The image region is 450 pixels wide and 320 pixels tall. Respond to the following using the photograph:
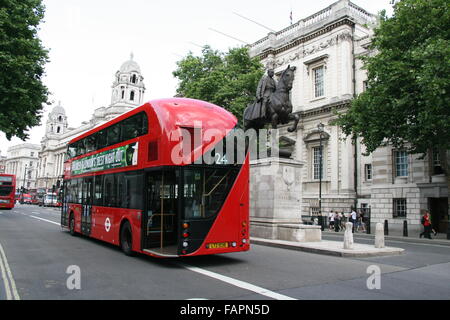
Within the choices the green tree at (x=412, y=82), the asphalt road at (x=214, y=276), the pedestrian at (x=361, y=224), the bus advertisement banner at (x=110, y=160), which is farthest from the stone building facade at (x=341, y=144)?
the bus advertisement banner at (x=110, y=160)

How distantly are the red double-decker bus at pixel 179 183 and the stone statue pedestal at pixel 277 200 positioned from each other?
531cm

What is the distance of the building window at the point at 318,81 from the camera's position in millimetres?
33853

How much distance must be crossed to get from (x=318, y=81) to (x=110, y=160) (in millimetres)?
26786

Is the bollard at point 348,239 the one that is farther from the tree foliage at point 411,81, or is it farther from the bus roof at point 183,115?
the tree foliage at point 411,81

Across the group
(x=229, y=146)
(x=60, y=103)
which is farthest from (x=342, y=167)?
(x=60, y=103)

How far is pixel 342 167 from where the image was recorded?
101ft

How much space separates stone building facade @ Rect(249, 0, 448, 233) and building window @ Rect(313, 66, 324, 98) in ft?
0.30

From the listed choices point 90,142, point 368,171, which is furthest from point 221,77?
point 90,142

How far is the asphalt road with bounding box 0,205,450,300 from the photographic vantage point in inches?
243

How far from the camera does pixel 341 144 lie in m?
31.2

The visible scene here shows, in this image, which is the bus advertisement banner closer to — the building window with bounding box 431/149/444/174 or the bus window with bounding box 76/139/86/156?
the bus window with bounding box 76/139/86/156

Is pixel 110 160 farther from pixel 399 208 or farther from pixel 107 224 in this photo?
pixel 399 208

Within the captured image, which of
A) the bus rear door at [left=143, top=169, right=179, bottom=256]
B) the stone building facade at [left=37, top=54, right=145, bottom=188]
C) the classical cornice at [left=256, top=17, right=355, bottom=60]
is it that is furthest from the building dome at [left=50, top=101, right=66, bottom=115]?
the bus rear door at [left=143, top=169, right=179, bottom=256]

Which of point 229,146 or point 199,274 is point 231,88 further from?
point 199,274
